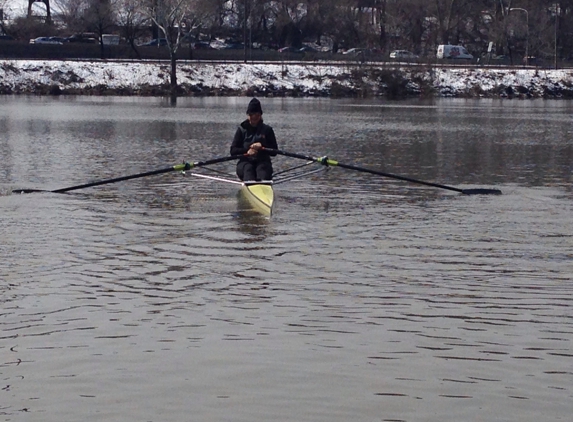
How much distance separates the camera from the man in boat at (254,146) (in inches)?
645

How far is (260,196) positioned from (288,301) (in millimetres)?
5997

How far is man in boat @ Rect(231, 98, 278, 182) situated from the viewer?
53.7ft

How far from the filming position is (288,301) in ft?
31.9

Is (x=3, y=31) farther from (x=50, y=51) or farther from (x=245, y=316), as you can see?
(x=245, y=316)

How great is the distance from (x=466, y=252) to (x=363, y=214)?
11.1ft

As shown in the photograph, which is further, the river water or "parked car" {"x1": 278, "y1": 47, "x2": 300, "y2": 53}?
"parked car" {"x1": 278, "y1": 47, "x2": 300, "y2": 53}

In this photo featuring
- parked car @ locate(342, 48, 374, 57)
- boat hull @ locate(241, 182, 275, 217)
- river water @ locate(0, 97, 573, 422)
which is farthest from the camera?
parked car @ locate(342, 48, 374, 57)

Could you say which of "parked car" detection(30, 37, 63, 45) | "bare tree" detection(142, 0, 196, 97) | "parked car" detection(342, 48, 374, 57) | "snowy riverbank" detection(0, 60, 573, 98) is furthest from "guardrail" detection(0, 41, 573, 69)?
"bare tree" detection(142, 0, 196, 97)

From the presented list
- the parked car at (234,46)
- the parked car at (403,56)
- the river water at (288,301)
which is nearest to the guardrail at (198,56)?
the parked car at (403,56)

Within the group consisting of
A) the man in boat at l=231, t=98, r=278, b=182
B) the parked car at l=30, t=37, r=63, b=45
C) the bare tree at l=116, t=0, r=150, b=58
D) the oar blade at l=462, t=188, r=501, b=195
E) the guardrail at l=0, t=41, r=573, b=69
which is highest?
the bare tree at l=116, t=0, r=150, b=58

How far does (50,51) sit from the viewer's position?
84.1 meters

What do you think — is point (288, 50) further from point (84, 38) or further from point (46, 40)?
point (46, 40)

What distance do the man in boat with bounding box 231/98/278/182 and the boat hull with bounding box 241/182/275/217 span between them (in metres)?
0.39

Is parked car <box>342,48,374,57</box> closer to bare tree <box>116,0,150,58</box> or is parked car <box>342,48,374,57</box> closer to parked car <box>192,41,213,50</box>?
parked car <box>192,41,213,50</box>
